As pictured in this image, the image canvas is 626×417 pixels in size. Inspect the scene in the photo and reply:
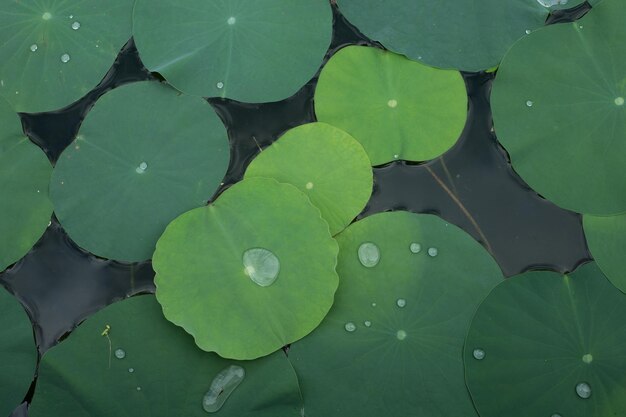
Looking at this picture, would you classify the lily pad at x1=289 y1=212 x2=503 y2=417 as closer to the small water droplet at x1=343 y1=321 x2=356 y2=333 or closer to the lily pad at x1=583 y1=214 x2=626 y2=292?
the small water droplet at x1=343 y1=321 x2=356 y2=333

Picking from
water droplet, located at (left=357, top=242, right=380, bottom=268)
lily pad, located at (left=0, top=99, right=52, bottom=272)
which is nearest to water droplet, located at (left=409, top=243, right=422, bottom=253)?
water droplet, located at (left=357, top=242, right=380, bottom=268)

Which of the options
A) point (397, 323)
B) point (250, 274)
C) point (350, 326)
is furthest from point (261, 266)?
point (397, 323)

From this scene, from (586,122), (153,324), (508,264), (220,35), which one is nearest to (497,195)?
(508,264)

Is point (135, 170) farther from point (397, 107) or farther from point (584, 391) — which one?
point (584, 391)

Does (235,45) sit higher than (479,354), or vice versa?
(235,45)

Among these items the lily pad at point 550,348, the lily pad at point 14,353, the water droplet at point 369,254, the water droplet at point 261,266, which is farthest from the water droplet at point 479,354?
the lily pad at point 14,353
